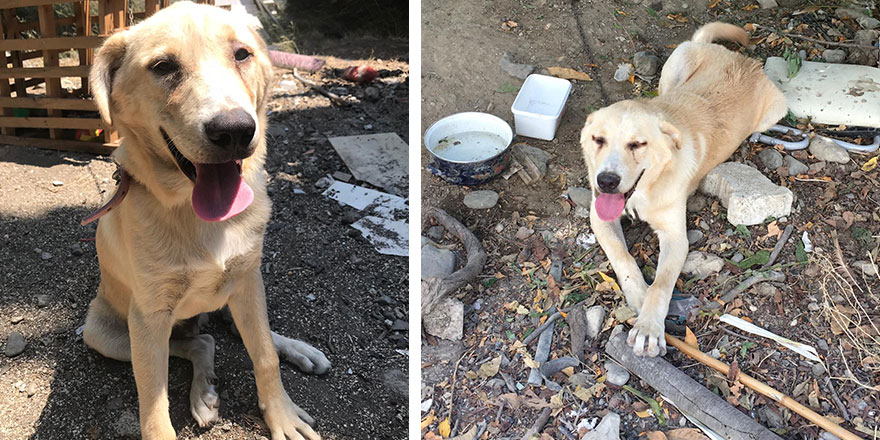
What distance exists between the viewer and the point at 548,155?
408cm

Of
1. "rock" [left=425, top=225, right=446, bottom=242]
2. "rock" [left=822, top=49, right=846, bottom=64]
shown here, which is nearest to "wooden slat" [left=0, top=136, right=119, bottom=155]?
"rock" [left=425, top=225, right=446, bottom=242]

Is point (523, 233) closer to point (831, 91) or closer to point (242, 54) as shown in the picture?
point (242, 54)

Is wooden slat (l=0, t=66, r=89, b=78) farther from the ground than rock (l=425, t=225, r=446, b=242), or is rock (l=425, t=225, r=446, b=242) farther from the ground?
rock (l=425, t=225, r=446, b=242)

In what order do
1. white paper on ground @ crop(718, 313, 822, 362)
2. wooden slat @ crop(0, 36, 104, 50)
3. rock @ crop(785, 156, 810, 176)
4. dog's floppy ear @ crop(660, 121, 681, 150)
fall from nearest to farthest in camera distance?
white paper on ground @ crop(718, 313, 822, 362) < dog's floppy ear @ crop(660, 121, 681, 150) < rock @ crop(785, 156, 810, 176) < wooden slat @ crop(0, 36, 104, 50)

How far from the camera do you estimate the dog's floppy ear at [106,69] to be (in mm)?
2049

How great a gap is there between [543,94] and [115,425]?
3.07 m

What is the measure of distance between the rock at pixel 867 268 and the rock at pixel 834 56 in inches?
77.3

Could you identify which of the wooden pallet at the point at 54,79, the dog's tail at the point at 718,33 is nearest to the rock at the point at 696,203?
the dog's tail at the point at 718,33

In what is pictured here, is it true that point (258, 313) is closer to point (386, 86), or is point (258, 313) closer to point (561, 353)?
point (561, 353)

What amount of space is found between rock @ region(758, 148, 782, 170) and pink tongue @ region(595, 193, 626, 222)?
48.1 inches

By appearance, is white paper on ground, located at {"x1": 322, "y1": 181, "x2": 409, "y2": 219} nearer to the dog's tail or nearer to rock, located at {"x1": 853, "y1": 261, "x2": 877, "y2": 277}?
the dog's tail

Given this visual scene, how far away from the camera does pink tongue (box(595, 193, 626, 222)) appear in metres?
3.23

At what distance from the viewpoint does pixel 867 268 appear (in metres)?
3.25

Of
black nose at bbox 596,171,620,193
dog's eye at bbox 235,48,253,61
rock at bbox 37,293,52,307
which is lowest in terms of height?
rock at bbox 37,293,52,307
